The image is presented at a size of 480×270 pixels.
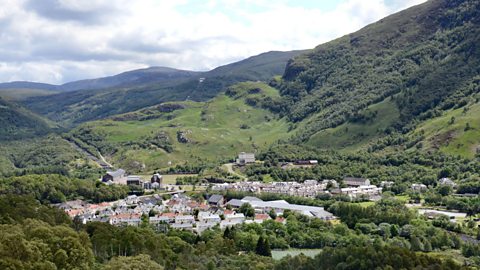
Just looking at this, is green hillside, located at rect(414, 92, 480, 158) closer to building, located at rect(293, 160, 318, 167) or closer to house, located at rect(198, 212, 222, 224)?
building, located at rect(293, 160, 318, 167)

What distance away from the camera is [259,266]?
59250mm

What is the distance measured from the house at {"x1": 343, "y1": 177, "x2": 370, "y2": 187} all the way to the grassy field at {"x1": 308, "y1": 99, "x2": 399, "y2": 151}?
43.3m

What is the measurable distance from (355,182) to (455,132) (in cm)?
3997

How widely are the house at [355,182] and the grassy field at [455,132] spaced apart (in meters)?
29.1

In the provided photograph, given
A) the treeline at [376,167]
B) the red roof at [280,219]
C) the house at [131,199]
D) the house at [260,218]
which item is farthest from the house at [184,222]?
the treeline at [376,167]

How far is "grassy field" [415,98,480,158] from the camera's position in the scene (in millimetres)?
146500

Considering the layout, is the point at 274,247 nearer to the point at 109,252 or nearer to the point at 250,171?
the point at 109,252

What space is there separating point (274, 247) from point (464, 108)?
111 meters

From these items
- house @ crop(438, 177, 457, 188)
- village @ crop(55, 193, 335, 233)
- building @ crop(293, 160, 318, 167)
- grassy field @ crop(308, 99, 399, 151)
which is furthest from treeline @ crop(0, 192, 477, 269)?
grassy field @ crop(308, 99, 399, 151)

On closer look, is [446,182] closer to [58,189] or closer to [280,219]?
[280,219]

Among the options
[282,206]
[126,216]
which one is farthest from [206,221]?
[282,206]

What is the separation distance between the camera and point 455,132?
506 ft

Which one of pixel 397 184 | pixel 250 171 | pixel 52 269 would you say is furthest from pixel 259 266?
pixel 250 171

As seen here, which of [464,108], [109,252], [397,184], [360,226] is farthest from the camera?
[464,108]
